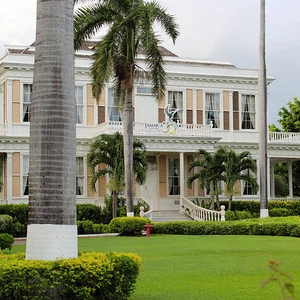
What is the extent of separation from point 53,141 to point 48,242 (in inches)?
51.9

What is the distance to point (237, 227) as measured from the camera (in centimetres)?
2697

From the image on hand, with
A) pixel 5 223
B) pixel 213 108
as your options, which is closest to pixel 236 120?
pixel 213 108

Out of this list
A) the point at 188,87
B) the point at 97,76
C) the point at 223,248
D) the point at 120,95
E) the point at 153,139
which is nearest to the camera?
the point at 223,248

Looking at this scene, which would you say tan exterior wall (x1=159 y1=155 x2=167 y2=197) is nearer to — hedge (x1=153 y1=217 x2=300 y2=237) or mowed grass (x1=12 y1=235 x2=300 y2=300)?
hedge (x1=153 y1=217 x2=300 y2=237)

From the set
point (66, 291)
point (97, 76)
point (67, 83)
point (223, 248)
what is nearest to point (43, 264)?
point (66, 291)

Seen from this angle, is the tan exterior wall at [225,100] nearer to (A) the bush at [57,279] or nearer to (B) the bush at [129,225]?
(B) the bush at [129,225]

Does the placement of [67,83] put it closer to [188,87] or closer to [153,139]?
[153,139]

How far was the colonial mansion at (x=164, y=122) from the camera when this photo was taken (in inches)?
1389

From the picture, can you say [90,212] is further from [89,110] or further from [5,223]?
[89,110]

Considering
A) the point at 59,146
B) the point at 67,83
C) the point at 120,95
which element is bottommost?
the point at 59,146

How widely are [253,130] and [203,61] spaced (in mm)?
5164

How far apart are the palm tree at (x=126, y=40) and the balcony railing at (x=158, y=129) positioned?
6274mm

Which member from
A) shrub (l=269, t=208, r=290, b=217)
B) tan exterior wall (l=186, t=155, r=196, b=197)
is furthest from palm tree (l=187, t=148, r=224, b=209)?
shrub (l=269, t=208, r=290, b=217)

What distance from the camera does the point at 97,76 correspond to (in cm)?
2705
